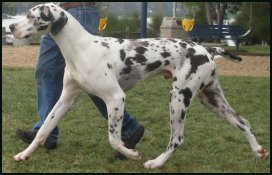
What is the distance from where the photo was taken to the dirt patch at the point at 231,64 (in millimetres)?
12844

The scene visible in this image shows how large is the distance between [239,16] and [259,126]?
21.8 meters

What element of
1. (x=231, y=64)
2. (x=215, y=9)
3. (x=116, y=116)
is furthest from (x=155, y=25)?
(x=116, y=116)

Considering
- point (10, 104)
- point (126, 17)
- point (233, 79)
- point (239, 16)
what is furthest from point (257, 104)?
point (126, 17)

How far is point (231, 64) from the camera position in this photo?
14508 millimetres

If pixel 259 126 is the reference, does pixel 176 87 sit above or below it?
above

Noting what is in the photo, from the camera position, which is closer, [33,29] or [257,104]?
[33,29]

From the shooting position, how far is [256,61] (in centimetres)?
1547

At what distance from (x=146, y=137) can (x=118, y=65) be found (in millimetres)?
1724

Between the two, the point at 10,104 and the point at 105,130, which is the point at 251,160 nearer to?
the point at 105,130

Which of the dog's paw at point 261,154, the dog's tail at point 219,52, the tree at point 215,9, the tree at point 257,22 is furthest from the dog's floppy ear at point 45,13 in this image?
the tree at point 215,9

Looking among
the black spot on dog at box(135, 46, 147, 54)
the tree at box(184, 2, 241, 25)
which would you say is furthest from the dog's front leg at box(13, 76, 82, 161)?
the tree at box(184, 2, 241, 25)

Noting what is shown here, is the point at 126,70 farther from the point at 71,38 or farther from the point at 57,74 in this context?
the point at 57,74

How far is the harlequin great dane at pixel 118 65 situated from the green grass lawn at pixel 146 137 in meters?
0.29

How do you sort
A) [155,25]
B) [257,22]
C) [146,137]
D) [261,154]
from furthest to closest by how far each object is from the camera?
[155,25] → [257,22] → [146,137] → [261,154]
